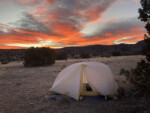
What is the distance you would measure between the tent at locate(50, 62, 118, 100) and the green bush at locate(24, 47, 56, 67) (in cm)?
1730

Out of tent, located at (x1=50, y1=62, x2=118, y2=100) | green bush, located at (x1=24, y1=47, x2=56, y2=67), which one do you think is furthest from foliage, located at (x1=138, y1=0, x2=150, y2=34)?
green bush, located at (x1=24, y1=47, x2=56, y2=67)

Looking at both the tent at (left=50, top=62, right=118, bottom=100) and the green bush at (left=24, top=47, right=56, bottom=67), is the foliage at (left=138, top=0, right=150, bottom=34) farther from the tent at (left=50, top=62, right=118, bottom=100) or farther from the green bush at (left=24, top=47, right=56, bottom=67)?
the green bush at (left=24, top=47, right=56, bottom=67)

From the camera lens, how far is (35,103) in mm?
6562

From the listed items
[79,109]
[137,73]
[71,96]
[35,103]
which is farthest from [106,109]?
[35,103]

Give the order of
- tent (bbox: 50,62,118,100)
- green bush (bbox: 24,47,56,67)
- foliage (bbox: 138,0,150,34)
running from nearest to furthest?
foliage (bbox: 138,0,150,34)
tent (bbox: 50,62,118,100)
green bush (bbox: 24,47,56,67)

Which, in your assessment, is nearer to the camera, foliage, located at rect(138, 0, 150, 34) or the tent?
foliage, located at rect(138, 0, 150, 34)

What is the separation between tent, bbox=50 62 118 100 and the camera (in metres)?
6.92

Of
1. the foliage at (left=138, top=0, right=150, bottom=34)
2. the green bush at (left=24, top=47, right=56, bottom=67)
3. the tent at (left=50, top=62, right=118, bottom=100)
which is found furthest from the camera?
the green bush at (left=24, top=47, right=56, bottom=67)

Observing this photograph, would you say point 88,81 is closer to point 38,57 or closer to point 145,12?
point 145,12

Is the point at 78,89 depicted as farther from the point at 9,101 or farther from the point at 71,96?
the point at 9,101

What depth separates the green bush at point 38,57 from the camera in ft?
79.3

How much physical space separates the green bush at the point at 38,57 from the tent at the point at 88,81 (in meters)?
17.3

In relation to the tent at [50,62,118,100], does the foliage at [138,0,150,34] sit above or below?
above

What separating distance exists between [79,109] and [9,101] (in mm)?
3673
